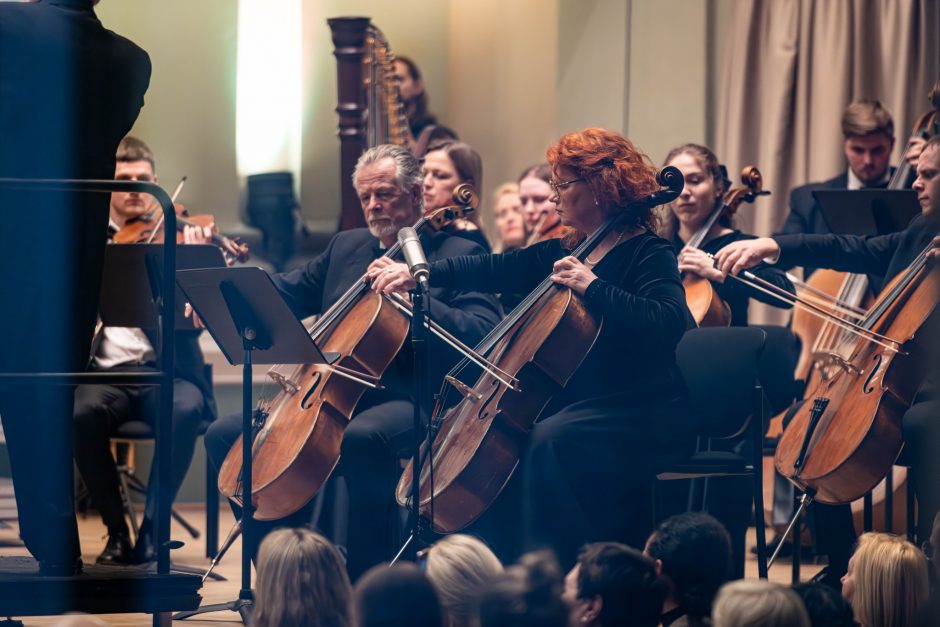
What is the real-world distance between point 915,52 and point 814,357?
1.55 m

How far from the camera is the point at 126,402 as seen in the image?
4.73 metres

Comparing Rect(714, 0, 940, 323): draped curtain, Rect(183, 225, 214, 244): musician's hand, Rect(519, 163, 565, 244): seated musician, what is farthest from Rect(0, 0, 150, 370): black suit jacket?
Rect(714, 0, 940, 323): draped curtain

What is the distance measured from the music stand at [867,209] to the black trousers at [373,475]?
1359 millimetres

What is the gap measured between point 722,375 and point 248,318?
1.20 metres

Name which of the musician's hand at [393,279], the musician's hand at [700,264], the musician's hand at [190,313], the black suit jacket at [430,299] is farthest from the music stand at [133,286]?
the musician's hand at [700,264]

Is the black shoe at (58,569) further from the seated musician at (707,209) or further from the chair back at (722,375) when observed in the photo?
the seated musician at (707,209)

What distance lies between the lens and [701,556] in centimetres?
264

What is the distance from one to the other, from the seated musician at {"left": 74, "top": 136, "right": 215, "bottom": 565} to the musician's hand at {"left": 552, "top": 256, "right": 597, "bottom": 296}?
4.67 feet

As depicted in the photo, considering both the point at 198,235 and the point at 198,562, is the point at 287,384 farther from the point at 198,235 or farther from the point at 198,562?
the point at 198,562

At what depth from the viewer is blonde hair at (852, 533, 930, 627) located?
2.57 m

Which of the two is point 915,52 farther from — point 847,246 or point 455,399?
point 455,399

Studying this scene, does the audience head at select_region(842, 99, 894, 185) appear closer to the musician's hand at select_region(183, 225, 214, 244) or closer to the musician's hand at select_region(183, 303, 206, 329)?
the musician's hand at select_region(183, 225, 214, 244)

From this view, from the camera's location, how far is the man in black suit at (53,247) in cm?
291

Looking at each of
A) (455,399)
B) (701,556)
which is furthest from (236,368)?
(701,556)
